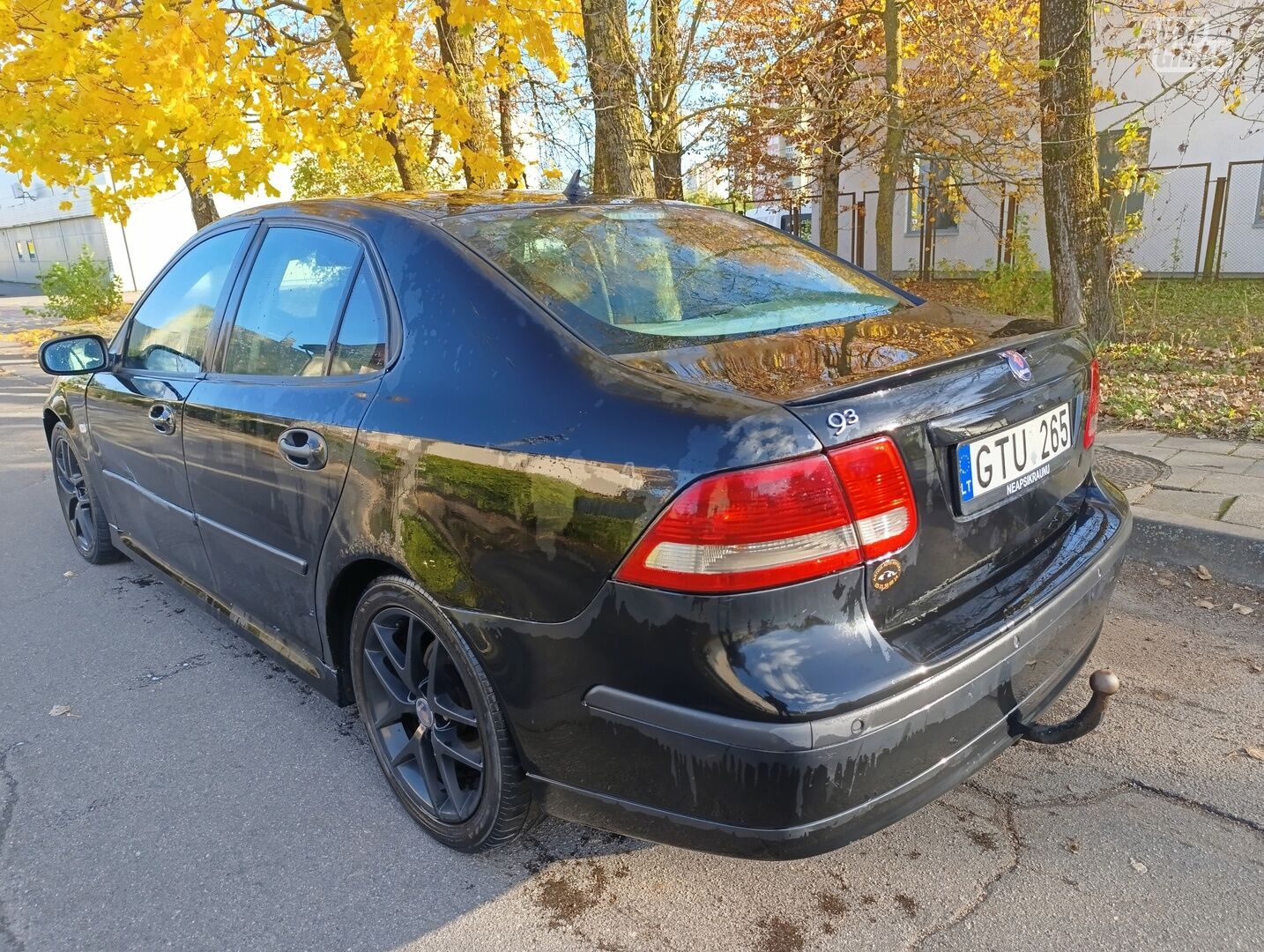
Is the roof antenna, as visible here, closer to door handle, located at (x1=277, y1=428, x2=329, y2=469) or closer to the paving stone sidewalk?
door handle, located at (x1=277, y1=428, x2=329, y2=469)

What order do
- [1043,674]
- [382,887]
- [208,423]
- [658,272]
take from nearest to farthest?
1. [1043,674]
2. [382,887]
3. [658,272]
4. [208,423]

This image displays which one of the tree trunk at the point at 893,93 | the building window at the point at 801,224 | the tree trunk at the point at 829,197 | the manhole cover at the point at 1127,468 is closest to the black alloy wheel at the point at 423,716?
the manhole cover at the point at 1127,468

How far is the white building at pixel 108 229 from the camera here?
29328 millimetres

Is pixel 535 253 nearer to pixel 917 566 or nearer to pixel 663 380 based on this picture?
pixel 663 380

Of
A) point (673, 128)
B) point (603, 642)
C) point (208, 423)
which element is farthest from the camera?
point (673, 128)

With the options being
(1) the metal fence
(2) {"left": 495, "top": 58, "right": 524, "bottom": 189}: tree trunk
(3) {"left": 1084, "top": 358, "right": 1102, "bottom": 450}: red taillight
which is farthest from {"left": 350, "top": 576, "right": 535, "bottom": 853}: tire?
(1) the metal fence

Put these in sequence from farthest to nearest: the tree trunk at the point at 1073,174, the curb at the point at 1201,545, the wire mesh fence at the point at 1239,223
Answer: the wire mesh fence at the point at 1239,223, the tree trunk at the point at 1073,174, the curb at the point at 1201,545

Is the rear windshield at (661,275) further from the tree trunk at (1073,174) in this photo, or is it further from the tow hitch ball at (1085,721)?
the tree trunk at (1073,174)

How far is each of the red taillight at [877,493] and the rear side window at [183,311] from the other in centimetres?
243

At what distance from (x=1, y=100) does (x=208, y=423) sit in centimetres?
644

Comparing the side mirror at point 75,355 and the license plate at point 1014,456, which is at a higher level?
the side mirror at point 75,355

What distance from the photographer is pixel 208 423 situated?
9.79 feet

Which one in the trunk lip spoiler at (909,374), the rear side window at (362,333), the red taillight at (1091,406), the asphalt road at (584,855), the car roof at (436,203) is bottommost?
the asphalt road at (584,855)

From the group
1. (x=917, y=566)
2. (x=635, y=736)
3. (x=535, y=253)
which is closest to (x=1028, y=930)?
(x=917, y=566)
